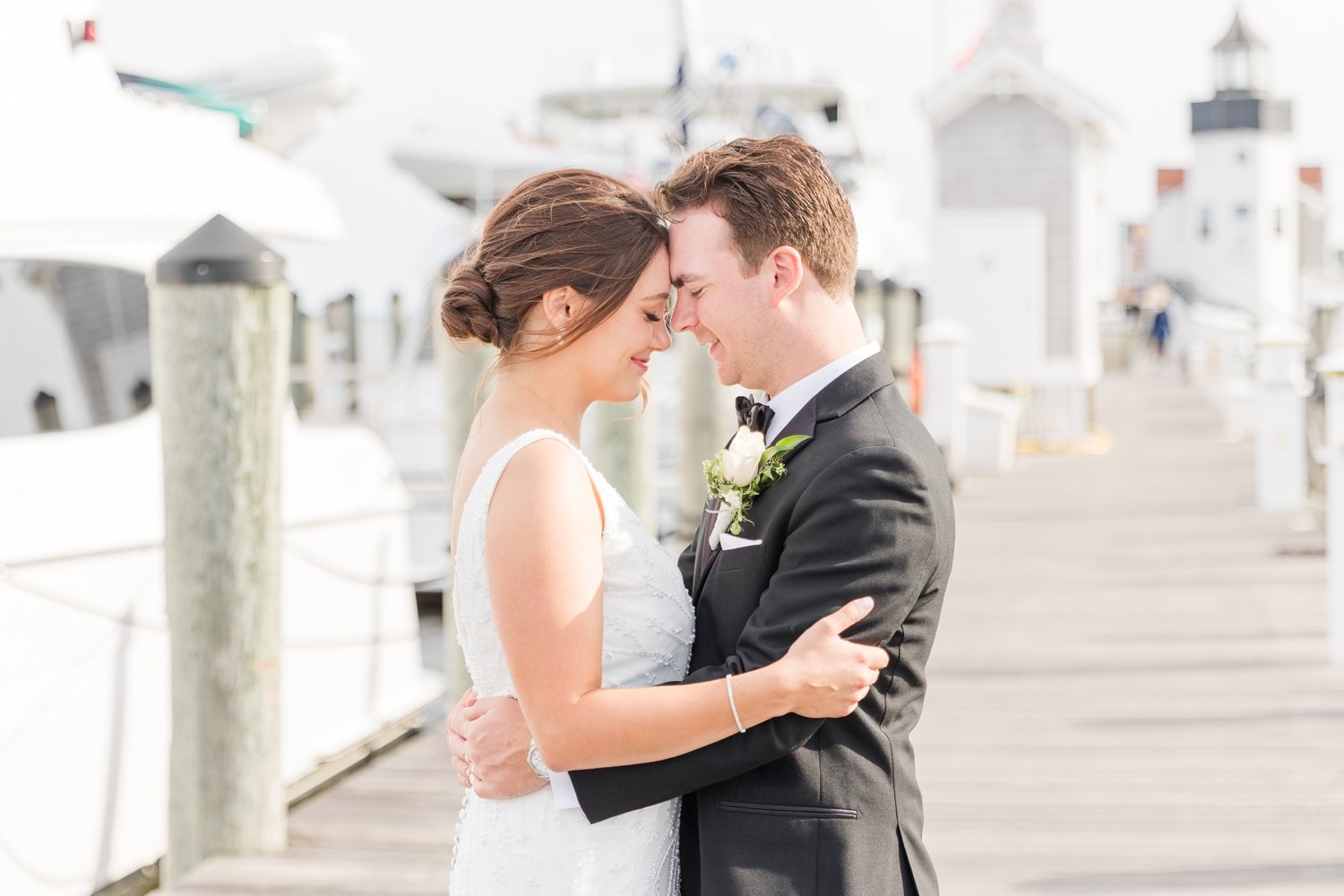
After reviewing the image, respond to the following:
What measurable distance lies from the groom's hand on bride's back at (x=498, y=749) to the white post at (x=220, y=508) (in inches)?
96.6

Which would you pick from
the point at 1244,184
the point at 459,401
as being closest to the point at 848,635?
the point at 459,401

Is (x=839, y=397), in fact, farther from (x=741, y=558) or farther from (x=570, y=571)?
(x=570, y=571)

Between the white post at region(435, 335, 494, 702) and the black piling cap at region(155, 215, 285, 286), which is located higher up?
the black piling cap at region(155, 215, 285, 286)

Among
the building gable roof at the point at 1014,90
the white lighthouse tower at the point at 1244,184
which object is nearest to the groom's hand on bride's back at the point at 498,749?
the building gable roof at the point at 1014,90

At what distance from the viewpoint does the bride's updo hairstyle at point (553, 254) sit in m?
2.36

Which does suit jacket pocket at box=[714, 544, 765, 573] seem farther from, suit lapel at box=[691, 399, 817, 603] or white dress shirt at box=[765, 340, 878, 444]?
white dress shirt at box=[765, 340, 878, 444]

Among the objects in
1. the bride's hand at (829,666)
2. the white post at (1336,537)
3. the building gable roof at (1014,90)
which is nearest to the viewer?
the bride's hand at (829,666)

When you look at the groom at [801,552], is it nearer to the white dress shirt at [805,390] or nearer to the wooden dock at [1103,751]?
the white dress shirt at [805,390]

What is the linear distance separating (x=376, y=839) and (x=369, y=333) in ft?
113

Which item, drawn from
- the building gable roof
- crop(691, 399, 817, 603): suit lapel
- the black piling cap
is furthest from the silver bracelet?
the building gable roof

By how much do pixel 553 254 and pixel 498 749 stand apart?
822mm

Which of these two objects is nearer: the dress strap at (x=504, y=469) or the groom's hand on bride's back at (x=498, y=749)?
the dress strap at (x=504, y=469)

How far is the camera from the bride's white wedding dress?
93.5 inches

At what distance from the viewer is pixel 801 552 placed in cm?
215
